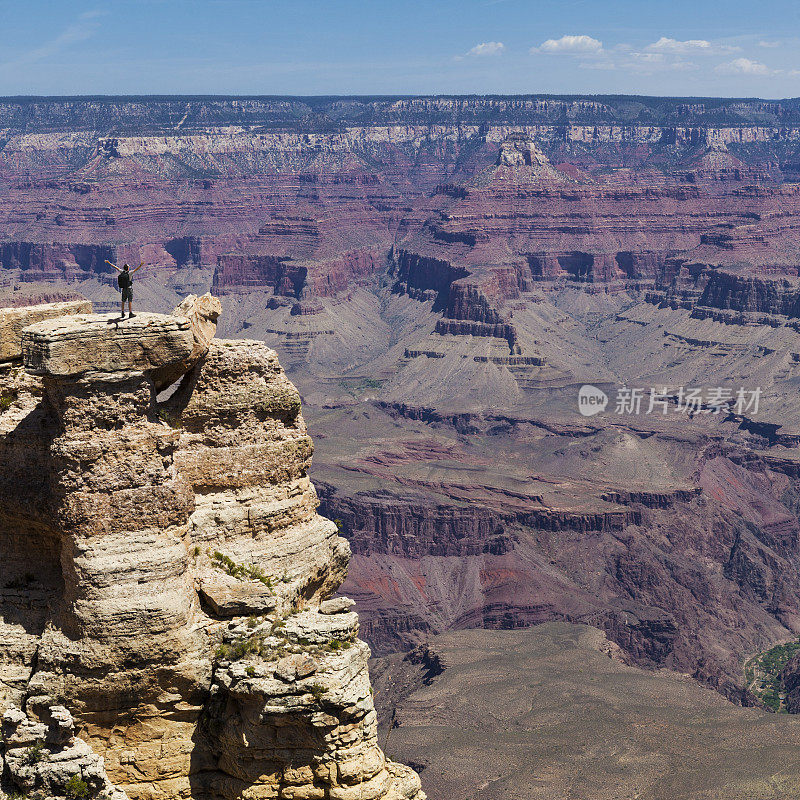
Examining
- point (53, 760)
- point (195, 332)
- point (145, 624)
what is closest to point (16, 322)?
point (195, 332)

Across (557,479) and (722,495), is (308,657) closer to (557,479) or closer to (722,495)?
(557,479)

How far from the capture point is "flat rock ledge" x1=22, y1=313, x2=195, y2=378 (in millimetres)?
23031

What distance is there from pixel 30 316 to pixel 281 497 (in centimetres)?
843

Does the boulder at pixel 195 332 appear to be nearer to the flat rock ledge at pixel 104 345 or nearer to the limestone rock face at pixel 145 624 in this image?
the limestone rock face at pixel 145 624

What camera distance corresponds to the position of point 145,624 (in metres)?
23.8

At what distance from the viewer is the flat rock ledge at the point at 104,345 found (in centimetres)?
2303

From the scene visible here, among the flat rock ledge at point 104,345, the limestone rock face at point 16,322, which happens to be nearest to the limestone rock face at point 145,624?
the flat rock ledge at point 104,345

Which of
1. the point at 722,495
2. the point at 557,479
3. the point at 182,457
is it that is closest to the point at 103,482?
the point at 182,457

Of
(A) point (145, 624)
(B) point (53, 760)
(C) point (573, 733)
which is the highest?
(A) point (145, 624)

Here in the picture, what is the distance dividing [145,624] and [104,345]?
6.17 metres

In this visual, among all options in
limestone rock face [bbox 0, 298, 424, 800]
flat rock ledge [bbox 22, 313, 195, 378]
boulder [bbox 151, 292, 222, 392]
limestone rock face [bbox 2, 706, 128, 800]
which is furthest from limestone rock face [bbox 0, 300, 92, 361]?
limestone rock face [bbox 2, 706, 128, 800]

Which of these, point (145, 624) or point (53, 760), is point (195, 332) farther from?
point (53, 760)

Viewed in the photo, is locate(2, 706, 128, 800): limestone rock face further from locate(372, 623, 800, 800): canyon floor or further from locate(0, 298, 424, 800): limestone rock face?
locate(372, 623, 800, 800): canyon floor

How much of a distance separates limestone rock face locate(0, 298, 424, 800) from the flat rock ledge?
0.03 metres
